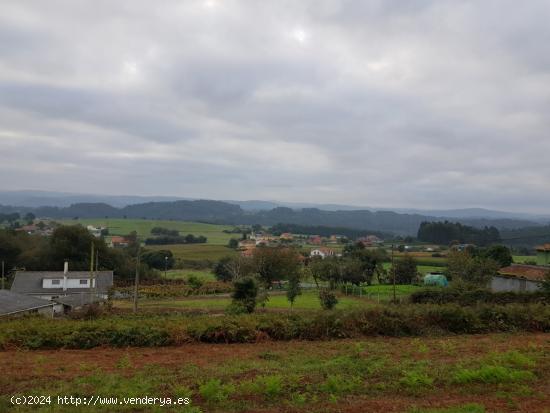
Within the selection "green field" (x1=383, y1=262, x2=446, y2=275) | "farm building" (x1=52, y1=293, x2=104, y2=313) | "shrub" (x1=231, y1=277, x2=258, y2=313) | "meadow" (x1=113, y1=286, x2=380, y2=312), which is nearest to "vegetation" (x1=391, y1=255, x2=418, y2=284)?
"green field" (x1=383, y1=262, x2=446, y2=275)

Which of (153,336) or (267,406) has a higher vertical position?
(267,406)

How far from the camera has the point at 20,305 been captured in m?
25.9

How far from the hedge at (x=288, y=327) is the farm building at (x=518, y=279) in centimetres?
2049

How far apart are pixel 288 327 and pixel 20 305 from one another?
60.7ft

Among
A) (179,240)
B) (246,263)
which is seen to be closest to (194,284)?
(246,263)

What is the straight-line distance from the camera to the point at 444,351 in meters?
11.3

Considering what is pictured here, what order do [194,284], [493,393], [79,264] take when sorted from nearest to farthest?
1. [493,393]
2. [194,284]
3. [79,264]

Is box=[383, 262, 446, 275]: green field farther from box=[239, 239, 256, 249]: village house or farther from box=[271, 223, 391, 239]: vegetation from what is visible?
box=[271, 223, 391, 239]: vegetation

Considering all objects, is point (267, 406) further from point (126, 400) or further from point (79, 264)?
point (79, 264)

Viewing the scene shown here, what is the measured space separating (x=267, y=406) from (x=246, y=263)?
166 feet

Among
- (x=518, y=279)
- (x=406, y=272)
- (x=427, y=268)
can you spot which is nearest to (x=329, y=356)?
(x=518, y=279)

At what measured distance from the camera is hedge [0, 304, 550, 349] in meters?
13.5

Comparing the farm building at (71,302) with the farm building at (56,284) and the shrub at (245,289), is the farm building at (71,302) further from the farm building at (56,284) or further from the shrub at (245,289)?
the shrub at (245,289)

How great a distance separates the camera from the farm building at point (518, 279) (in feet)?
114
